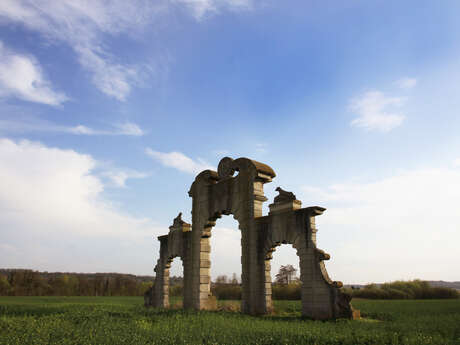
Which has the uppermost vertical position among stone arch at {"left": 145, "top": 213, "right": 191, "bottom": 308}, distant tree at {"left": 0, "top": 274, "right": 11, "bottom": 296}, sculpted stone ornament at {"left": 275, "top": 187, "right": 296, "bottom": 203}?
sculpted stone ornament at {"left": 275, "top": 187, "right": 296, "bottom": 203}

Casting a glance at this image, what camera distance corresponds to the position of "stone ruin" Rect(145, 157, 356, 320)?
13.8m

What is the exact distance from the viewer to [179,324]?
11852 millimetres

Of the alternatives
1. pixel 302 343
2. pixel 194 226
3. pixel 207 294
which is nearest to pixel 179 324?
pixel 302 343

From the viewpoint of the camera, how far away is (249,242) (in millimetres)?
16391

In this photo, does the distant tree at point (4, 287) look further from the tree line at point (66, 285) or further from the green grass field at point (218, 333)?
the green grass field at point (218, 333)

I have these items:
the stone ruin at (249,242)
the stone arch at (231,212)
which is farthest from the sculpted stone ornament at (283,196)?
the stone arch at (231,212)

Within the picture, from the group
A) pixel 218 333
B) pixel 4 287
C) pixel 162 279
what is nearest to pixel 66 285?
pixel 4 287

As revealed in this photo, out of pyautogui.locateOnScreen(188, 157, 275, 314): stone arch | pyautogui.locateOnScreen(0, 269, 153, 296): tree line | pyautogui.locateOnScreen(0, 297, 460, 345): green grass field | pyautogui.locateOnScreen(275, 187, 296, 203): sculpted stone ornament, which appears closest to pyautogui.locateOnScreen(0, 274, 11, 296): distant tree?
pyautogui.locateOnScreen(0, 269, 153, 296): tree line

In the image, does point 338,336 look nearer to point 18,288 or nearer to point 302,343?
point 302,343

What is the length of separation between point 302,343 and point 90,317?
894cm

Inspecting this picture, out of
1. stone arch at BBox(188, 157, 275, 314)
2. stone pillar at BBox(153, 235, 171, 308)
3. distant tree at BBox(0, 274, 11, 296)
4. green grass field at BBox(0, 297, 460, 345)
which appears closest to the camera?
green grass field at BBox(0, 297, 460, 345)

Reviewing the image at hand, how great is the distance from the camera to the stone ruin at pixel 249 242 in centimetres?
1380

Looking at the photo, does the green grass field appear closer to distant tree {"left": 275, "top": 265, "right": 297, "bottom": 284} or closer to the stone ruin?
the stone ruin

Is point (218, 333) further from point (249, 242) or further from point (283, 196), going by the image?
point (283, 196)
